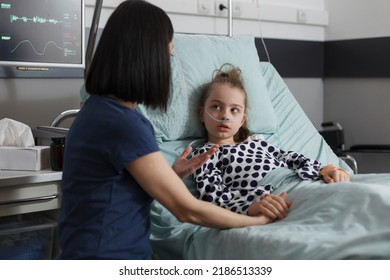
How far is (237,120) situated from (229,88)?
4.7 inches

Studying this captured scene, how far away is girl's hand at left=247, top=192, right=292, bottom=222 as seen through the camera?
1551mm

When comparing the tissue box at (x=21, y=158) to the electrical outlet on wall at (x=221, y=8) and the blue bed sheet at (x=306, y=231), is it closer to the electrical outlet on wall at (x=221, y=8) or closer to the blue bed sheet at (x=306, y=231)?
the blue bed sheet at (x=306, y=231)

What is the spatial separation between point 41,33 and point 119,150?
3.22ft

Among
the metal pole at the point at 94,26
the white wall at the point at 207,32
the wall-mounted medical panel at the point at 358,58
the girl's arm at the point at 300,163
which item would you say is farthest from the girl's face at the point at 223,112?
the wall-mounted medical panel at the point at 358,58

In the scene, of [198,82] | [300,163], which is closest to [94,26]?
[198,82]

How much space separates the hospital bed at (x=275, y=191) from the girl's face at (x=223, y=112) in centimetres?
8

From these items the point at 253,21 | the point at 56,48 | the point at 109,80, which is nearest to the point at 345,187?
the point at 109,80

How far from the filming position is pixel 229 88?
1.97 meters

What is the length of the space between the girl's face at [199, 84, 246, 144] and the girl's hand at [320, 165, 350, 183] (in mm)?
358

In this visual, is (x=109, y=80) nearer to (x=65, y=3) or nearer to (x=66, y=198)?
(x=66, y=198)

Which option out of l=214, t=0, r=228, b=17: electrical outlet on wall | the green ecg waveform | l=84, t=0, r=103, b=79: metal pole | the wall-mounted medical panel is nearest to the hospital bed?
l=84, t=0, r=103, b=79: metal pole

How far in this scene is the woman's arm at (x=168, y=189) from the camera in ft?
4.15

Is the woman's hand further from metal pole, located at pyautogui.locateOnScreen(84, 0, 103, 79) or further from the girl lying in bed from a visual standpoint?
metal pole, located at pyautogui.locateOnScreen(84, 0, 103, 79)
